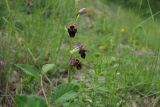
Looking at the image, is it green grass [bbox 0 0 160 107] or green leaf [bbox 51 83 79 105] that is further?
green grass [bbox 0 0 160 107]

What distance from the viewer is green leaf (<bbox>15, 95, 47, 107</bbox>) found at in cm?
152

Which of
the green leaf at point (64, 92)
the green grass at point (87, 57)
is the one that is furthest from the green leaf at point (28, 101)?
the green grass at point (87, 57)

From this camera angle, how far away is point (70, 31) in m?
1.68


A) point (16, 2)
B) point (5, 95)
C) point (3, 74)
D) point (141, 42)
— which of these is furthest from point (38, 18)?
point (141, 42)

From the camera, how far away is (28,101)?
152cm

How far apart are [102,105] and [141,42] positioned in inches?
74.8

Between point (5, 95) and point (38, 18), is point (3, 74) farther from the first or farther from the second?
point (38, 18)

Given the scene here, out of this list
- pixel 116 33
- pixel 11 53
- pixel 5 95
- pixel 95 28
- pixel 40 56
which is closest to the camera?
pixel 5 95

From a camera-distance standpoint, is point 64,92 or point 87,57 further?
point 87,57

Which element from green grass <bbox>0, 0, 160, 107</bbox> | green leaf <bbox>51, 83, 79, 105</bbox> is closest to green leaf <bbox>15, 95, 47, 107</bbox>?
green leaf <bbox>51, 83, 79, 105</bbox>

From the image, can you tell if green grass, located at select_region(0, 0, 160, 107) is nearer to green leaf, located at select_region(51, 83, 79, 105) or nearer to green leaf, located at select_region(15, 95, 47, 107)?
green leaf, located at select_region(51, 83, 79, 105)

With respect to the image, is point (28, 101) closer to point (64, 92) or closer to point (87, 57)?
point (64, 92)

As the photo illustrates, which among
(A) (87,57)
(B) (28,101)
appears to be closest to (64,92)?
(B) (28,101)

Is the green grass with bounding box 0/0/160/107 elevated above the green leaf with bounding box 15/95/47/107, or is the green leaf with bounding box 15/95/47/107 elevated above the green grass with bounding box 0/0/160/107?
the green grass with bounding box 0/0/160/107
